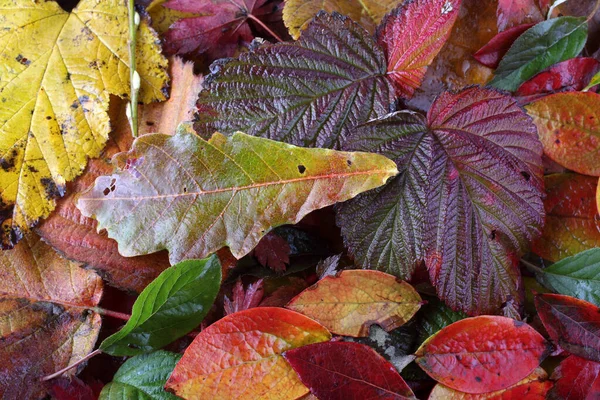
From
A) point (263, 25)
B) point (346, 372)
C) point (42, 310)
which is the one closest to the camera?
point (346, 372)

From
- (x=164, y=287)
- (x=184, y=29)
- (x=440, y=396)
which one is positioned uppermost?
(x=184, y=29)

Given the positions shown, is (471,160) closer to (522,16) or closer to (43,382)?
(522,16)

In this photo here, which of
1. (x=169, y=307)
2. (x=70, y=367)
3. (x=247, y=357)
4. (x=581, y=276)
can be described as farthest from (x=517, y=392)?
(x=70, y=367)

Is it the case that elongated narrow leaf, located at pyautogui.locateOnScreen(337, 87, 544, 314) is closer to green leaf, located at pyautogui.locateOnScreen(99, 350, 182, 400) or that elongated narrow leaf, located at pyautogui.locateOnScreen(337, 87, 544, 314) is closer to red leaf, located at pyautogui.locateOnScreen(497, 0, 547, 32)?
red leaf, located at pyautogui.locateOnScreen(497, 0, 547, 32)

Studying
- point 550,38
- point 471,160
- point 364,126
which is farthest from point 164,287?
point 550,38

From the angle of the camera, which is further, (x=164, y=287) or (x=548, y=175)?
(x=548, y=175)

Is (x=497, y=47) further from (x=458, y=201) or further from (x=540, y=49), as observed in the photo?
(x=458, y=201)

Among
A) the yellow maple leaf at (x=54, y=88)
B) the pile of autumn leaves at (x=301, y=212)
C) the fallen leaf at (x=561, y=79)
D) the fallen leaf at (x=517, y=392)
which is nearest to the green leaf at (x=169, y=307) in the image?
the pile of autumn leaves at (x=301, y=212)
